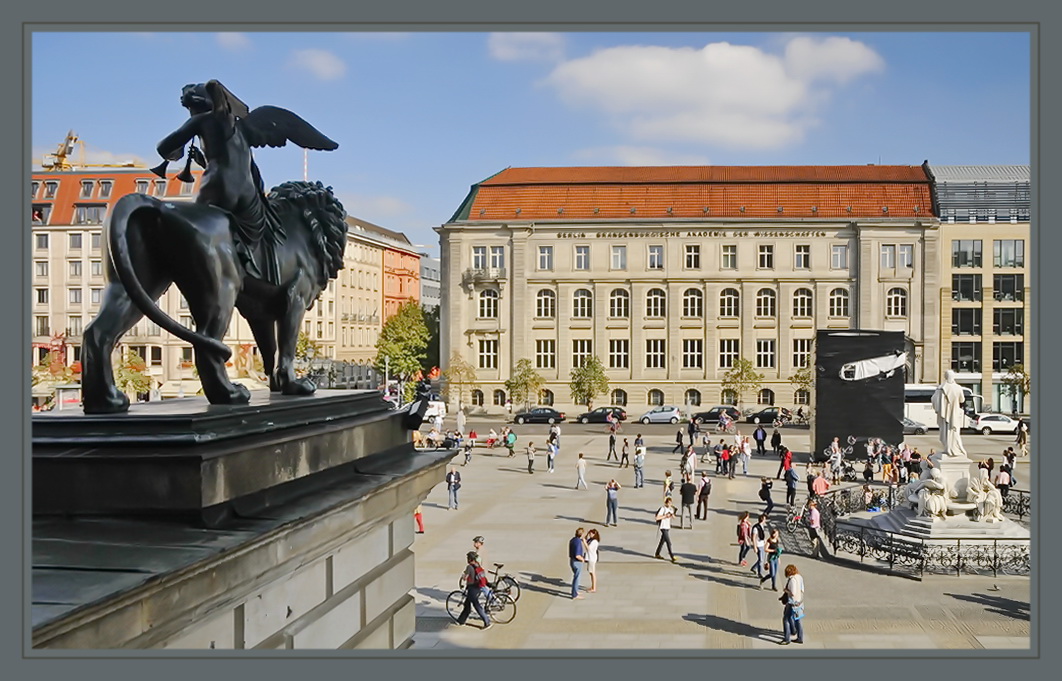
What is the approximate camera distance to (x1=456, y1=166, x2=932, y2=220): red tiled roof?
75.9 metres

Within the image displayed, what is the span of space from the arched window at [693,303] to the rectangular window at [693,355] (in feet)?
6.28

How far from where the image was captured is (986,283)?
7306 centimetres

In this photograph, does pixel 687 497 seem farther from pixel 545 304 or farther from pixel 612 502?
pixel 545 304

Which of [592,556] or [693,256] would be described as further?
[693,256]

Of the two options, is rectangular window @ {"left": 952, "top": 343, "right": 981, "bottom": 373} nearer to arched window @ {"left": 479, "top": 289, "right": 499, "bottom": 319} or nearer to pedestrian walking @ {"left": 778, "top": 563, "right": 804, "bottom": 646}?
arched window @ {"left": 479, "top": 289, "right": 499, "bottom": 319}

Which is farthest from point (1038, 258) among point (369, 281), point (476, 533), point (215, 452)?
point (369, 281)

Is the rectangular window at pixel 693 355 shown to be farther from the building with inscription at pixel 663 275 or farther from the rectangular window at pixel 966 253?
the rectangular window at pixel 966 253

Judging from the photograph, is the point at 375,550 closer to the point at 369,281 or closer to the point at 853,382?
the point at 853,382

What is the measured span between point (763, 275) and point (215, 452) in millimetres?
73094

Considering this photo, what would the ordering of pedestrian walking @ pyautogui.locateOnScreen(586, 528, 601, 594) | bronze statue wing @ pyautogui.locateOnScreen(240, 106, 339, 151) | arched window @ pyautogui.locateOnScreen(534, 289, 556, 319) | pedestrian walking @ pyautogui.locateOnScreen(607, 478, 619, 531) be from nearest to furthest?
1. bronze statue wing @ pyautogui.locateOnScreen(240, 106, 339, 151)
2. pedestrian walking @ pyautogui.locateOnScreen(586, 528, 601, 594)
3. pedestrian walking @ pyautogui.locateOnScreen(607, 478, 619, 531)
4. arched window @ pyautogui.locateOnScreen(534, 289, 556, 319)

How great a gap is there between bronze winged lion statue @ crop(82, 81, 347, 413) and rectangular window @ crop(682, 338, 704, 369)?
69066 millimetres

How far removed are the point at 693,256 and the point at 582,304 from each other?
345 inches

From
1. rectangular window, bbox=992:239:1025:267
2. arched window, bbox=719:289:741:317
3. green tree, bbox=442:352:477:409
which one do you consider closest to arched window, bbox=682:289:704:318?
arched window, bbox=719:289:741:317

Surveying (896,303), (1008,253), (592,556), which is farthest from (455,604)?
(1008,253)
